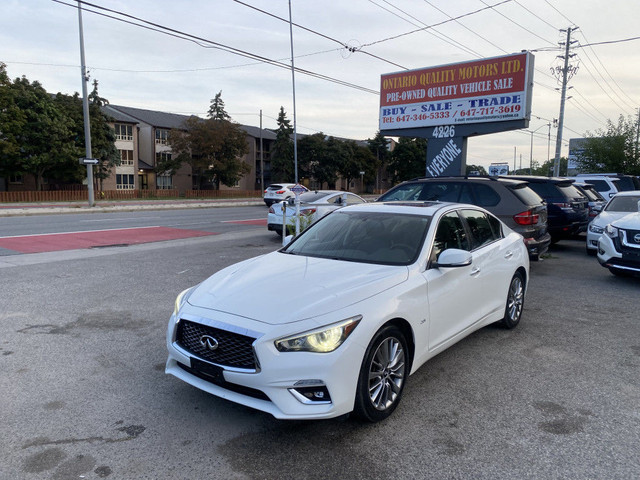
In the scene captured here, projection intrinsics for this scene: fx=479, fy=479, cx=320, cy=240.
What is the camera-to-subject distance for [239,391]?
10.4ft

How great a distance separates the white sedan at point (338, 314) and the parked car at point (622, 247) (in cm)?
466

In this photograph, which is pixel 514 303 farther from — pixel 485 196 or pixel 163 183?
pixel 163 183

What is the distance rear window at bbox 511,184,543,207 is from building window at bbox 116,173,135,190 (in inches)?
2179

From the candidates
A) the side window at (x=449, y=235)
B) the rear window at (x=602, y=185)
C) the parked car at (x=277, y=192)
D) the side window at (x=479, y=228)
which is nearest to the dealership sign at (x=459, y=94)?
the rear window at (x=602, y=185)

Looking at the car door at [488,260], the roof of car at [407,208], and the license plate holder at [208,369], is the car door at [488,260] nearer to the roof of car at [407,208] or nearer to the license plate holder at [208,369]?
the roof of car at [407,208]

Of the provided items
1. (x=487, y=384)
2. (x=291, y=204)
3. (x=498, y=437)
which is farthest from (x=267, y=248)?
(x=498, y=437)

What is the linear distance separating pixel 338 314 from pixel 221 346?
82cm

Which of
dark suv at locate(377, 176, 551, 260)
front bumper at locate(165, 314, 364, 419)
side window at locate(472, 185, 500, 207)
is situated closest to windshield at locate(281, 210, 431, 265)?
front bumper at locate(165, 314, 364, 419)

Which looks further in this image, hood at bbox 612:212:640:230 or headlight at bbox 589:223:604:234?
headlight at bbox 589:223:604:234

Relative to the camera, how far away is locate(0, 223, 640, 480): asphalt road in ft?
9.68

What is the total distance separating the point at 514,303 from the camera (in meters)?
5.76

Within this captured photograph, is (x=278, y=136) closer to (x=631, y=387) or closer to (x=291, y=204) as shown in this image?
(x=291, y=204)

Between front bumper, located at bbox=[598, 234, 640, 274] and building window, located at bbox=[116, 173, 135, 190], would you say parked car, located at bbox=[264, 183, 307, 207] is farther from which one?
building window, located at bbox=[116, 173, 135, 190]

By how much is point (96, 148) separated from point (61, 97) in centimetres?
571
